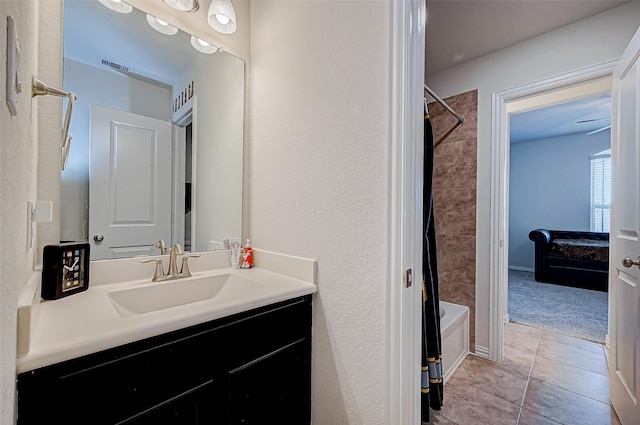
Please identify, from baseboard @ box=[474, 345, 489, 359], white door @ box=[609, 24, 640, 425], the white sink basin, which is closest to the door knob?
white door @ box=[609, 24, 640, 425]

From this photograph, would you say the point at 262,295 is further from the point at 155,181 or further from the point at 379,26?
the point at 379,26

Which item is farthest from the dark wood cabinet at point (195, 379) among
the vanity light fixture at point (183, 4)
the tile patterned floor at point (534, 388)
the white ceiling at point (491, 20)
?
the white ceiling at point (491, 20)

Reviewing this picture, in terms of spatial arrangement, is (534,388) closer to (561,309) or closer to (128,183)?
(561,309)

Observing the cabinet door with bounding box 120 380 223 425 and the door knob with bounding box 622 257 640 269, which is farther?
the door knob with bounding box 622 257 640 269

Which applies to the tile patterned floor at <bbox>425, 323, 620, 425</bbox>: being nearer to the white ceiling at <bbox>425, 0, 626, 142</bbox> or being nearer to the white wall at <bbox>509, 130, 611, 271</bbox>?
the white ceiling at <bbox>425, 0, 626, 142</bbox>

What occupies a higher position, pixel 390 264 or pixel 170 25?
pixel 170 25

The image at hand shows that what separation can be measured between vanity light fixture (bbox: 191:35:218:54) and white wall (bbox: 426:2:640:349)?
190cm

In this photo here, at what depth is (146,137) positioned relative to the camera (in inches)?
51.2

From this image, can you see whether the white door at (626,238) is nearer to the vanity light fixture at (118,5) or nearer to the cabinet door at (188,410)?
the cabinet door at (188,410)

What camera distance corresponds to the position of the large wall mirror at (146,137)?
1112 millimetres

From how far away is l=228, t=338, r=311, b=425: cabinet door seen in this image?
0.95 meters

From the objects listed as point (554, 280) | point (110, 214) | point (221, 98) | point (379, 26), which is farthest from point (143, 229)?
point (554, 280)

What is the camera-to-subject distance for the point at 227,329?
3.00 feet

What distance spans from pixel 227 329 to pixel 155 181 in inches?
33.3
